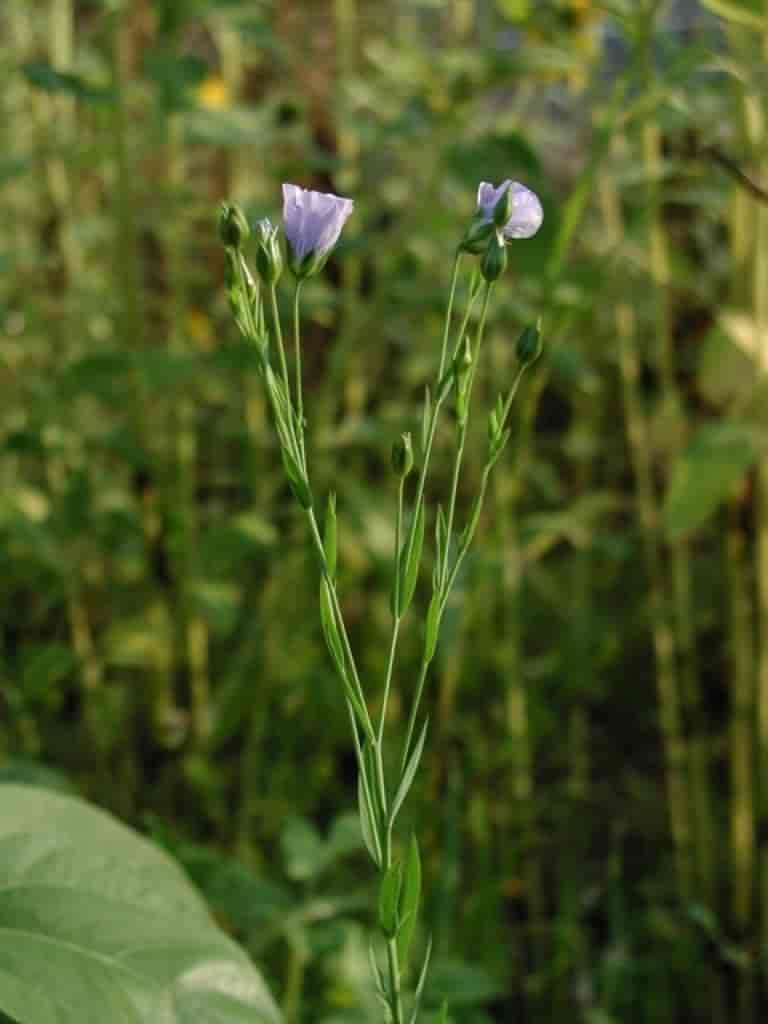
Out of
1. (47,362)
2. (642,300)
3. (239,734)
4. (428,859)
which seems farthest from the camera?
(642,300)

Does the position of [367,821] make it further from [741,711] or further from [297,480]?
[741,711]

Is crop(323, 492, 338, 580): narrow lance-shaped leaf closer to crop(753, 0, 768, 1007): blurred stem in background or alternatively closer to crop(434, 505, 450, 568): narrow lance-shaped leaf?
crop(434, 505, 450, 568): narrow lance-shaped leaf

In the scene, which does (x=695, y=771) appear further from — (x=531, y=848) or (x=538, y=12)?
(x=538, y=12)

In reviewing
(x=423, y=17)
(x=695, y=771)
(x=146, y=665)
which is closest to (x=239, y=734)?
(x=146, y=665)

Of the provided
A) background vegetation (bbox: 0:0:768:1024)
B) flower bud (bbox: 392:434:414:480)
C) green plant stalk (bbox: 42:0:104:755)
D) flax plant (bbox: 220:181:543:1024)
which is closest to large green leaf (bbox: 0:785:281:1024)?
flax plant (bbox: 220:181:543:1024)

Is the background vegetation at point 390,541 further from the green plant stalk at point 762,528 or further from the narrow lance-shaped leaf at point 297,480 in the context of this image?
the narrow lance-shaped leaf at point 297,480

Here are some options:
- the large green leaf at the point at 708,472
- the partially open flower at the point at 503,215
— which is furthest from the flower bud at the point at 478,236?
the large green leaf at the point at 708,472

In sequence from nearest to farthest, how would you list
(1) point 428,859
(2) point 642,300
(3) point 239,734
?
(1) point 428,859 < (3) point 239,734 < (2) point 642,300
